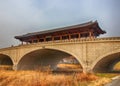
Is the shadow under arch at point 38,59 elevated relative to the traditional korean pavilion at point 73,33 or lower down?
lower down

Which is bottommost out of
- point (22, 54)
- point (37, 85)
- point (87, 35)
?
point (37, 85)

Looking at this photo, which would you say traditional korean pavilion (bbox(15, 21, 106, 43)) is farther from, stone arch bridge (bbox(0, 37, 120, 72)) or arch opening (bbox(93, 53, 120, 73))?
arch opening (bbox(93, 53, 120, 73))

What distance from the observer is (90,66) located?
27.3 m

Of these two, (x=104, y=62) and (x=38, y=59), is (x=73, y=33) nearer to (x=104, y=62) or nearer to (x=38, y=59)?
(x=104, y=62)

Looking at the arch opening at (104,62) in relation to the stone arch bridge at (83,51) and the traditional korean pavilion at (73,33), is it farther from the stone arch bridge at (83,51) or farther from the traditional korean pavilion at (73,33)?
the traditional korean pavilion at (73,33)

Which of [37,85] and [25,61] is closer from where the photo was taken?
[37,85]

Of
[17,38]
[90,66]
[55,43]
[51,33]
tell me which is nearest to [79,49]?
[90,66]

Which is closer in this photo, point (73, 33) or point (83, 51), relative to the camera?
point (83, 51)

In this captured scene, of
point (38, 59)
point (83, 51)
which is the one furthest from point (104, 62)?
point (38, 59)

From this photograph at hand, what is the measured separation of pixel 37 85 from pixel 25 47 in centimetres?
2578

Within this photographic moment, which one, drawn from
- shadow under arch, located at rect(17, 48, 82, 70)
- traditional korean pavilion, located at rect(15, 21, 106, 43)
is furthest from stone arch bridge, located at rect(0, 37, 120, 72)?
traditional korean pavilion, located at rect(15, 21, 106, 43)

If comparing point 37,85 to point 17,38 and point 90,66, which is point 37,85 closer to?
point 90,66

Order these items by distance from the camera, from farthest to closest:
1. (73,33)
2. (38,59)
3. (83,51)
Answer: (38,59) → (73,33) → (83,51)

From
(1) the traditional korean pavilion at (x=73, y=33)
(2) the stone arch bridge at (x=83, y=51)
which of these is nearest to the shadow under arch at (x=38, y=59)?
(2) the stone arch bridge at (x=83, y=51)
